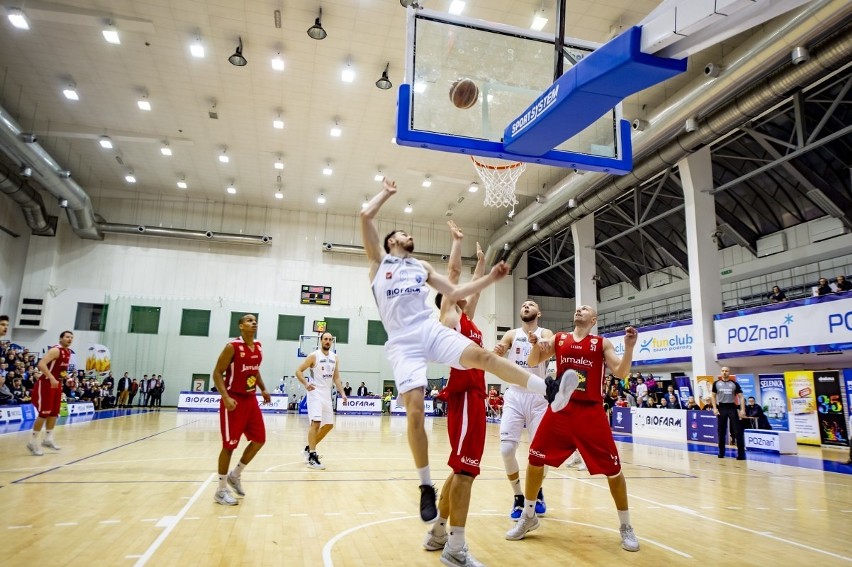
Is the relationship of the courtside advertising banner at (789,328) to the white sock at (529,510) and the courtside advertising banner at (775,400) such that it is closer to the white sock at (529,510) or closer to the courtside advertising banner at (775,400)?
the courtside advertising banner at (775,400)

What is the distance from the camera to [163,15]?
1467 cm

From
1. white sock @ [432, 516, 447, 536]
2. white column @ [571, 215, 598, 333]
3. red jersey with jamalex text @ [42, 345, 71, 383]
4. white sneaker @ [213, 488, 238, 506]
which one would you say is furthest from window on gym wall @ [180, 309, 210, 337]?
white sock @ [432, 516, 447, 536]

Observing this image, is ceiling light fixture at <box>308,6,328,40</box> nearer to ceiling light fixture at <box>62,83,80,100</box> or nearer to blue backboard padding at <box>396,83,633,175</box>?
blue backboard padding at <box>396,83,633,175</box>

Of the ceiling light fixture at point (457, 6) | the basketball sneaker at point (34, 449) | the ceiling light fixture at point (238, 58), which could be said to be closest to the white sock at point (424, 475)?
the basketball sneaker at point (34, 449)

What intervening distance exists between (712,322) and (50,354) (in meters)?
17.8

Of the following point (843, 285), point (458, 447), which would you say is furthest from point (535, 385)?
point (843, 285)

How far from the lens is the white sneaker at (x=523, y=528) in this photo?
Answer: 451 centimetres

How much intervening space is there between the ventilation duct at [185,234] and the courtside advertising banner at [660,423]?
66.0ft

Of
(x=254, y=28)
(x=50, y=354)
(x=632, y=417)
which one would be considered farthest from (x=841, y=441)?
(x=254, y=28)

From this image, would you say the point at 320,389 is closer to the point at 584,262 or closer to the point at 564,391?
the point at 564,391

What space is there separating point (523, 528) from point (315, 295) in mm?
26101

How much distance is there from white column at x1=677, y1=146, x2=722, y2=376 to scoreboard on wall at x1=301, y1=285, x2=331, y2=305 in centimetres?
1874

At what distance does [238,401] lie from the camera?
589cm

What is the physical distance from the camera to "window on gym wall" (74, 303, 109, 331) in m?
26.9
